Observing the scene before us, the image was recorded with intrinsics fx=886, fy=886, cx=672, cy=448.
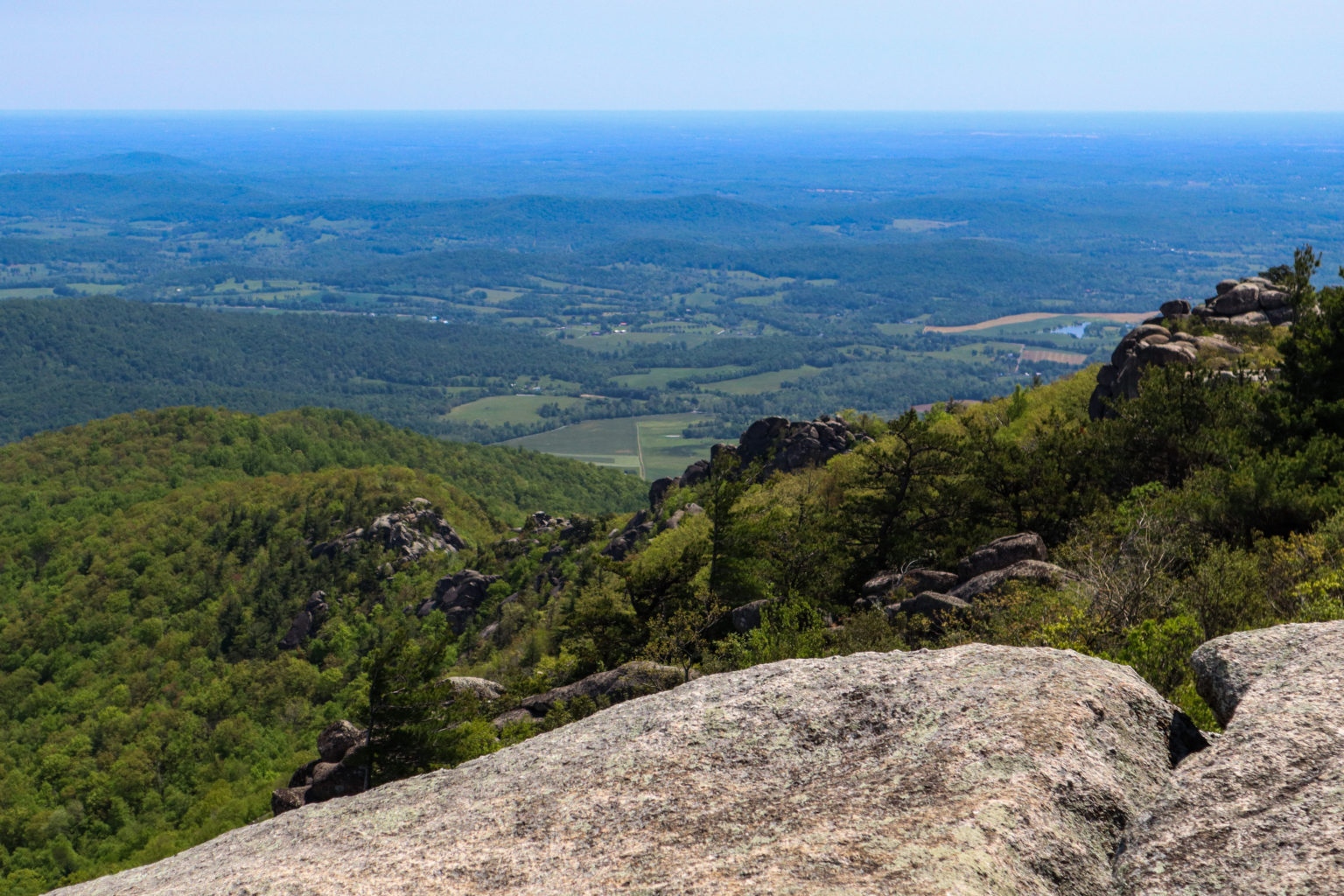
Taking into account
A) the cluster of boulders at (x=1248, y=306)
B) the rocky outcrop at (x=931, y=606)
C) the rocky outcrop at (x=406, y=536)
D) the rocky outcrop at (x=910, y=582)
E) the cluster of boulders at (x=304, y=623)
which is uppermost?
the cluster of boulders at (x=1248, y=306)

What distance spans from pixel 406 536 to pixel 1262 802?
109988mm

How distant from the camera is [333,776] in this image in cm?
2772

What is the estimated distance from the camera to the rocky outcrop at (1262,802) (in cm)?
743

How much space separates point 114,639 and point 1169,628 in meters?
116

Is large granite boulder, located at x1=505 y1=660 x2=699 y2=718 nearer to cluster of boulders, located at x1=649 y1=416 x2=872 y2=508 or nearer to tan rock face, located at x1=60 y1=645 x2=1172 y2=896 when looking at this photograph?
tan rock face, located at x1=60 y1=645 x2=1172 y2=896

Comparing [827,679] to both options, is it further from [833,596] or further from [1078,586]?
[833,596]

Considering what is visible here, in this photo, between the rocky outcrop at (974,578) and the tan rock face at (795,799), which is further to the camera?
the rocky outcrop at (974,578)

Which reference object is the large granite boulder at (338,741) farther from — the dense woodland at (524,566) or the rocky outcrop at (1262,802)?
the rocky outcrop at (1262,802)

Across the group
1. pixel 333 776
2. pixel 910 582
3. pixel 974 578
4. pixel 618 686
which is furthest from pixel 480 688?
pixel 974 578

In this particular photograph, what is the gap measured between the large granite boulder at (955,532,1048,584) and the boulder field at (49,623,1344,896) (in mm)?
18163

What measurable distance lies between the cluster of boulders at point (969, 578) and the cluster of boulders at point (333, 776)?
56.6 ft

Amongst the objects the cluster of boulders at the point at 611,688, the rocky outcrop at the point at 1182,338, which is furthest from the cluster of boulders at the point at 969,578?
the rocky outcrop at the point at 1182,338

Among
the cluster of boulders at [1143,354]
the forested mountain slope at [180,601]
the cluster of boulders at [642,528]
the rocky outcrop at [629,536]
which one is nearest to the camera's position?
the cluster of boulders at [1143,354]

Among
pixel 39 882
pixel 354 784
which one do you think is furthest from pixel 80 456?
pixel 354 784
